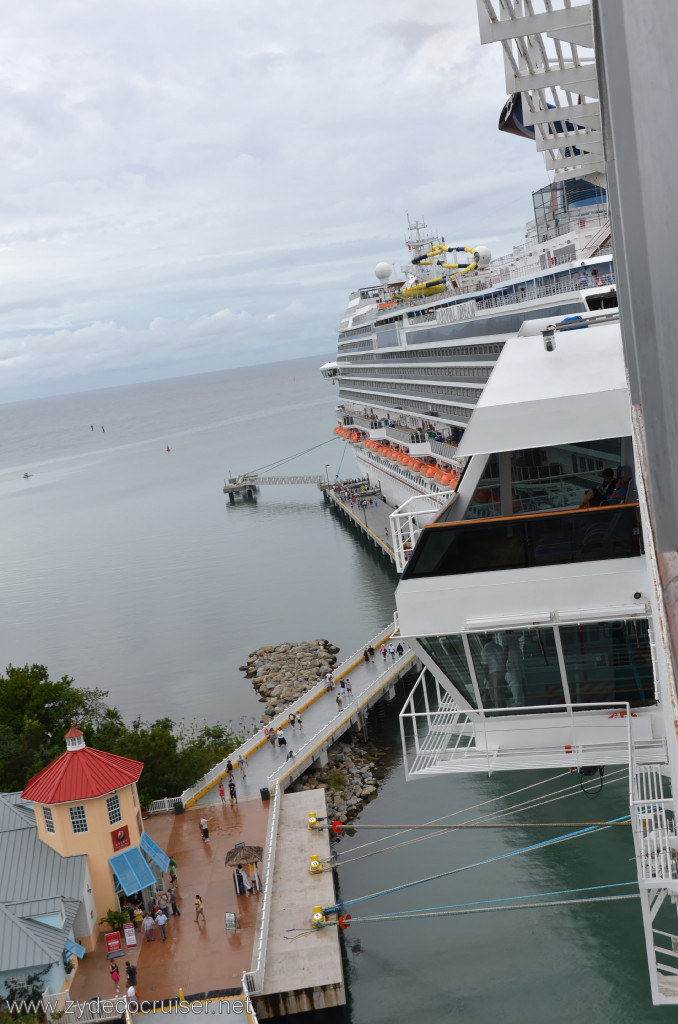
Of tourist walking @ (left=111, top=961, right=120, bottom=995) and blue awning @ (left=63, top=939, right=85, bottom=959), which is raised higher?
blue awning @ (left=63, top=939, right=85, bottom=959)

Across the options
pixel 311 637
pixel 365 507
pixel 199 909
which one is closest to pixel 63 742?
pixel 199 909

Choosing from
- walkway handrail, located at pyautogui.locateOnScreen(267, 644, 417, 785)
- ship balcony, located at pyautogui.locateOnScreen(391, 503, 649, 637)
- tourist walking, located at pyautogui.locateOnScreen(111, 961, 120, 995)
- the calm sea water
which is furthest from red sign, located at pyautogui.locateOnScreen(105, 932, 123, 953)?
ship balcony, located at pyautogui.locateOnScreen(391, 503, 649, 637)

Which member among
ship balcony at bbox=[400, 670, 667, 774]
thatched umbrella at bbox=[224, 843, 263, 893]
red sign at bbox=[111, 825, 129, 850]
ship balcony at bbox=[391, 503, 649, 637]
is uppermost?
ship balcony at bbox=[391, 503, 649, 637]

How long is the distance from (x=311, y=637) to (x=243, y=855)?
2568 centimetres

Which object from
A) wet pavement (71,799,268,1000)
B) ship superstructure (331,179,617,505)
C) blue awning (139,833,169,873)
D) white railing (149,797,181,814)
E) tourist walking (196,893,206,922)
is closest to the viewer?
wet pavement (71,799,268,1000)

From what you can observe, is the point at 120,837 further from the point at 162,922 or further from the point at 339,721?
the point at 339,721

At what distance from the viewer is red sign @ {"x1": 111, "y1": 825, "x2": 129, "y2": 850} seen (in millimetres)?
22422

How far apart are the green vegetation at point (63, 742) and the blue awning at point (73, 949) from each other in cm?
741

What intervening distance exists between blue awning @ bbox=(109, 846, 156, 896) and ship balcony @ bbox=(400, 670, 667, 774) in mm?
14612

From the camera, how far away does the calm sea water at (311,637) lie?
752 inches

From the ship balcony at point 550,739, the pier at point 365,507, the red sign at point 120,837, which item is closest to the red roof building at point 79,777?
the red sign at point 120,837

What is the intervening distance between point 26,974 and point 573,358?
52.4 feet

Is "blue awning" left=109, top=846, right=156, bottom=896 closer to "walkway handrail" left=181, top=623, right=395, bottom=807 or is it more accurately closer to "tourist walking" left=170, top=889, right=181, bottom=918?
"tourist walking" left=170, top=889, right=181, bottom=918

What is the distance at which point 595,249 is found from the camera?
44156 mm
